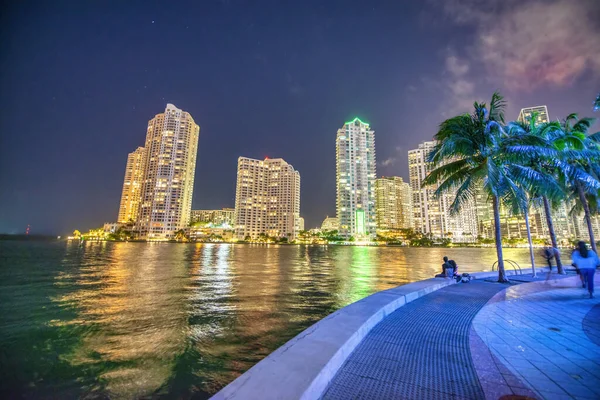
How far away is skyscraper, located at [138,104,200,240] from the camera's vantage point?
565 feet

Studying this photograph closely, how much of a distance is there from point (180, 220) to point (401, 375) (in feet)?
631

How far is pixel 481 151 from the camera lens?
1439 cm

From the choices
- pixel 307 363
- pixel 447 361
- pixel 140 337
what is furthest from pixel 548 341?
pixel 140 337

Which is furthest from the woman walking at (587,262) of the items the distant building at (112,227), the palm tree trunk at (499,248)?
the distant building at (112,227)

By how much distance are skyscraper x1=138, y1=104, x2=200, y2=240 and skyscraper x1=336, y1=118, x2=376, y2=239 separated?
10754 centimetres

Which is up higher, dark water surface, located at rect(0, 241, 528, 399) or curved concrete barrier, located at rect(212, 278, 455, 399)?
curved concrete barrier, located at rect(212, 278, 455, 399)

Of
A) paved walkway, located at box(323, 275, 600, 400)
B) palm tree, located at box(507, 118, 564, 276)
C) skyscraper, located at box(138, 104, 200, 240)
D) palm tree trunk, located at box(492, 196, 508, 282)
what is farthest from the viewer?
skyscraper, located at box(138, 104, 200, 240)

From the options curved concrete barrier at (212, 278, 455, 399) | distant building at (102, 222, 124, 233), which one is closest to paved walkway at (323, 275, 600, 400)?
curved concrete barrier at (212, 278, 455, 399)

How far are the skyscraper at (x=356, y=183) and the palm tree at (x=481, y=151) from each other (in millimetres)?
160923

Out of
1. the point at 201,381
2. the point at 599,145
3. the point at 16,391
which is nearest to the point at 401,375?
the point at 201,381

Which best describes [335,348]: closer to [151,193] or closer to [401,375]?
[401,375]

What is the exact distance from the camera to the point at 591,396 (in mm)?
3205

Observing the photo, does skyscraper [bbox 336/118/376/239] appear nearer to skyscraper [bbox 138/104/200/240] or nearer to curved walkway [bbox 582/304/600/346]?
skyscraper [bbox 138/104/200/240]

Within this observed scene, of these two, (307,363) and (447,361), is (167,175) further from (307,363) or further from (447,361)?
(447,361)
